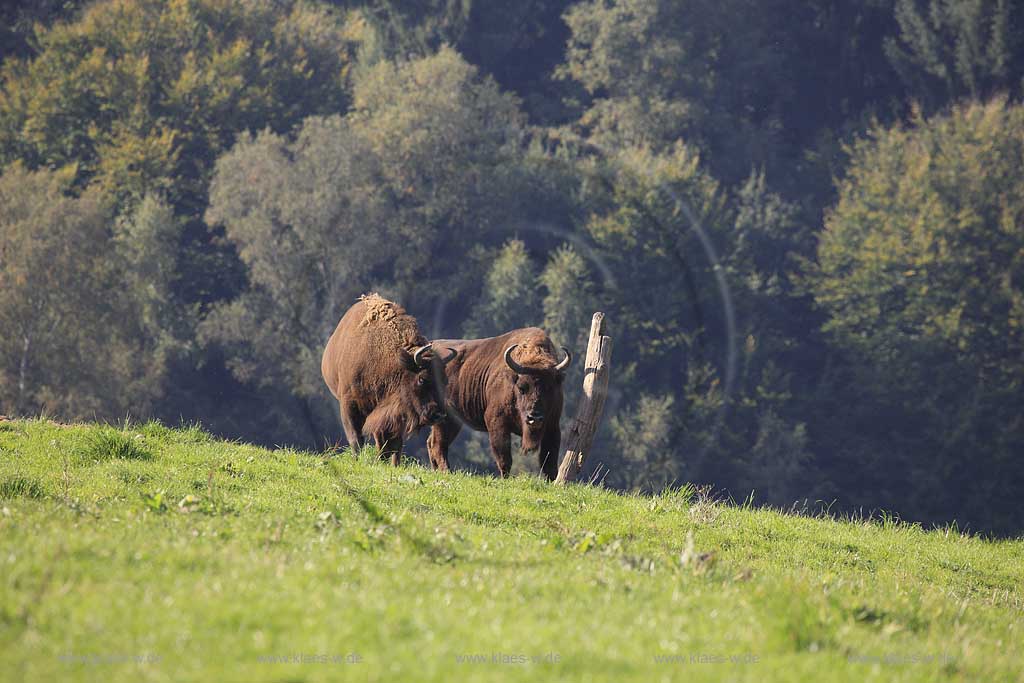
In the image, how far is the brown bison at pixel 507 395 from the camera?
1733 cm

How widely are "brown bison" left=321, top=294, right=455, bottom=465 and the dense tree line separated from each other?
27.3 m

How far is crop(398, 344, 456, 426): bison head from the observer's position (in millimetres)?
17828

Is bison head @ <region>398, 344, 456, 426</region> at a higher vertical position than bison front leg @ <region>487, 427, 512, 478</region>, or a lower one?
higher

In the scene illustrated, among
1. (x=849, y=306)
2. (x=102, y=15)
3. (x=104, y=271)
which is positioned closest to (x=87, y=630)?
(x=104, y=271)

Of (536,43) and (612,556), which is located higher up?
(536,43)

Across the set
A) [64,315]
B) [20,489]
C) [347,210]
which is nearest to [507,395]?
[20,489]

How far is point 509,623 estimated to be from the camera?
722 cm

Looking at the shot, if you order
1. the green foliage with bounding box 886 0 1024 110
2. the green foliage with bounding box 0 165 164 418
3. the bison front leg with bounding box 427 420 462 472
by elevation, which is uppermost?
the green foliage with bounding box 886 0 1024 110

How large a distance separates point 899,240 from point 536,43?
26.1 m

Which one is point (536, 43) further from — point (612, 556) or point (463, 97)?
point (612, 556)

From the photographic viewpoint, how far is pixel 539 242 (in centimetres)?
5756

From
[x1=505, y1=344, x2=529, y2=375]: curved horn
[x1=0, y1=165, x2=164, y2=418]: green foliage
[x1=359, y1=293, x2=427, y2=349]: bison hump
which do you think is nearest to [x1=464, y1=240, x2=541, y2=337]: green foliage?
[x1=0, y1=165, x2=164, y2=418]: green foliage

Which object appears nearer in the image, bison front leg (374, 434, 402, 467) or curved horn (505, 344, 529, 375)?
curved horn (505, 344, 529, 375)

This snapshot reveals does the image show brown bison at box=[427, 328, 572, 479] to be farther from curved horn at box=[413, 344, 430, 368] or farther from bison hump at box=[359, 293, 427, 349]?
curved horn at box=[413, 344, 430, 368]
